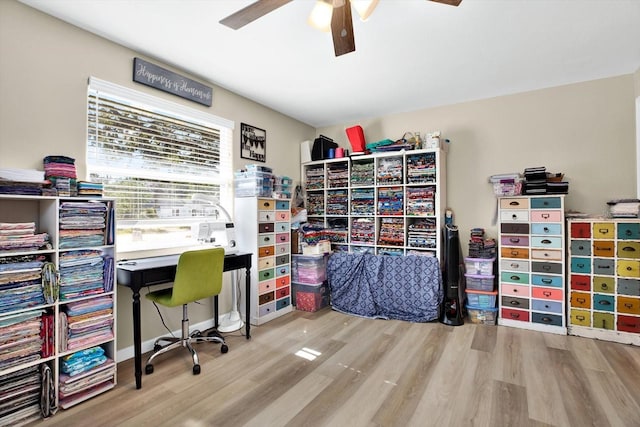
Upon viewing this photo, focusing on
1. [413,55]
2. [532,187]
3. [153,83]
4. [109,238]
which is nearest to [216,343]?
[109,238]

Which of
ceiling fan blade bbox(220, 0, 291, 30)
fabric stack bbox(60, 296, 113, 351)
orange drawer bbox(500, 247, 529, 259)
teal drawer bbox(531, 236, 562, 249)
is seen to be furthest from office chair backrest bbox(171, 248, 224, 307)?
teal drawer bbox(531, 236, 562, 249)

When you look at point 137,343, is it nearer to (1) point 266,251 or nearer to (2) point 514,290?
(1) point 266,251

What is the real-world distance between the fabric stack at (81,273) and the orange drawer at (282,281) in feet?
5.85

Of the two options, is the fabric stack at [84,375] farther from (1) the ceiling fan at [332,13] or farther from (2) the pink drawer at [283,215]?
(1) the ceiling fan at [332,13]

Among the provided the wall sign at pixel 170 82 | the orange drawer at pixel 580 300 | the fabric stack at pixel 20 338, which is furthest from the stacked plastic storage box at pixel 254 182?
the orange drawer at pixel 580 300

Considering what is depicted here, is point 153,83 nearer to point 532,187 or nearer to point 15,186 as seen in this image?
point 15,186

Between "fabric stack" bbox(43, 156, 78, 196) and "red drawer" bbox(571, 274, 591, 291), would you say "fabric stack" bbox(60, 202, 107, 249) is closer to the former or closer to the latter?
"fabric stack" bbox(43, 156, 78, 196)

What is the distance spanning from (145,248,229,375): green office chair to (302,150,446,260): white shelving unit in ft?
6.07

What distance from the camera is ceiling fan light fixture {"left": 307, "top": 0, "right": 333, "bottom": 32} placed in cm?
177

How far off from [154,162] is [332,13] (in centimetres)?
198

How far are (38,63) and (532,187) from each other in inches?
164

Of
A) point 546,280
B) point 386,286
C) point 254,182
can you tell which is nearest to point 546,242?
point 546,280

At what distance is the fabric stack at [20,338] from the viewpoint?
5.57 feet

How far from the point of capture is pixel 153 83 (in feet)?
8.81
